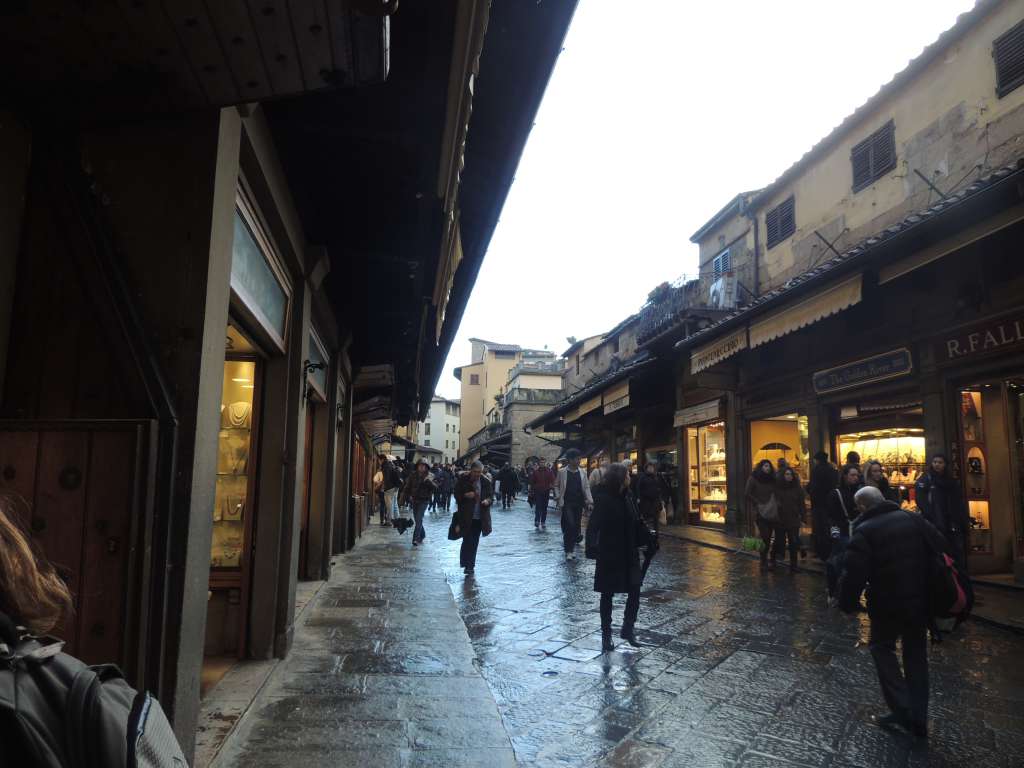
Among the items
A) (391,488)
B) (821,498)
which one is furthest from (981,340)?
(391,488)

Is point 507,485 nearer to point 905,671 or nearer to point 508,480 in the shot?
point 508,480

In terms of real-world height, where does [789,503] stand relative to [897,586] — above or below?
above

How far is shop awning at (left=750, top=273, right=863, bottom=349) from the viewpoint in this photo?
31.8 ft

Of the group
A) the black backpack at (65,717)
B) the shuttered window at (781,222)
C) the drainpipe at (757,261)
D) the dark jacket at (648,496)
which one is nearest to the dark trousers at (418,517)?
the dark jacket at (648,496)

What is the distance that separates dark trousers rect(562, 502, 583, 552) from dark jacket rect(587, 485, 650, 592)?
556cm

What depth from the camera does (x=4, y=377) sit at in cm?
257

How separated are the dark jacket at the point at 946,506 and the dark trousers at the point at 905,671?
4714 mm

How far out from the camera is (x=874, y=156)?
1341 cm

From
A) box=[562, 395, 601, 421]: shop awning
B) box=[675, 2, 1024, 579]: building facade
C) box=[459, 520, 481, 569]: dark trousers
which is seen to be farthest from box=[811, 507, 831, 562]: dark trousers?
box=[562, 395, 601, 421]: shop awning

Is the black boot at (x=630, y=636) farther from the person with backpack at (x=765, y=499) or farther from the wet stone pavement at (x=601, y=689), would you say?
the person with backpack at (x=765, y=499)

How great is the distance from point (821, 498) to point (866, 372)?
2.46m

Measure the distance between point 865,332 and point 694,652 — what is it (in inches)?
308

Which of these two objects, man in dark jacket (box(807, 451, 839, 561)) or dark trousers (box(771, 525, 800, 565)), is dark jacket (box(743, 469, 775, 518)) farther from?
man in dark jacket (box(807, 451, 839, 561))

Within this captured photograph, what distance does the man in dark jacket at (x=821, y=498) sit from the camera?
10195mm
